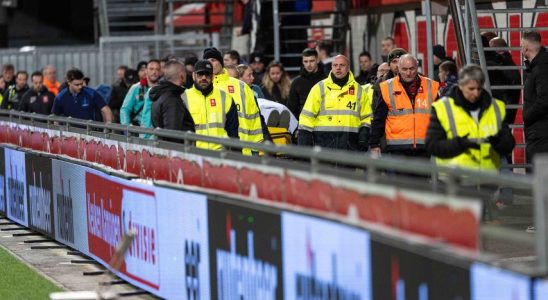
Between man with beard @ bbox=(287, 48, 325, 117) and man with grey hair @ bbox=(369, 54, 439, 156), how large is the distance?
299 cm

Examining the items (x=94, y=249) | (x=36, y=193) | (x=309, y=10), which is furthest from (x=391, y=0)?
(x=94, y=249)

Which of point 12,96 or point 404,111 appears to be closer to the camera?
point 404,111

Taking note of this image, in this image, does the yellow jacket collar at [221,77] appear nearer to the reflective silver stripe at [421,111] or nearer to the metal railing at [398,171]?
the reflective silver stripe at [421,111]

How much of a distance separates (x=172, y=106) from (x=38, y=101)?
10.7 m

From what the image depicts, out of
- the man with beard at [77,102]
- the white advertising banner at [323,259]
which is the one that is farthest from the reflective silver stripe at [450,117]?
the man with beard at [77,102]

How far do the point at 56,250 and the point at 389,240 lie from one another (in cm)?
841

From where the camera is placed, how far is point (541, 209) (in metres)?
6.14

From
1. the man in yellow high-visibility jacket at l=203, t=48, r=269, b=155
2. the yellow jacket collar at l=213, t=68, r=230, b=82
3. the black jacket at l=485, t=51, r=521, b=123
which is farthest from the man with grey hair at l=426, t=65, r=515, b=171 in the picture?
the black jacket at l=485, t=51, r=521, b=123

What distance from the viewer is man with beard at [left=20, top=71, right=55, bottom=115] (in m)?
22.8

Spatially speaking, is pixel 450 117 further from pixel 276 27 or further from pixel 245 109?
pixel 276 27

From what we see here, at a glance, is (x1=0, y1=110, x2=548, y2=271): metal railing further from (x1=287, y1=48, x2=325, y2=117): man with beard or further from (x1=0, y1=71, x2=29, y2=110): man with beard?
(x1=0, y1=71, x2=29, y2=110): man with beard

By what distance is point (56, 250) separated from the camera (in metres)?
15.0

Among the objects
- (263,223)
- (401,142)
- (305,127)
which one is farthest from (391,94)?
(263,223)

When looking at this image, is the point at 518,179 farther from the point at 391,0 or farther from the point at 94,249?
Result: the point at 391,0
